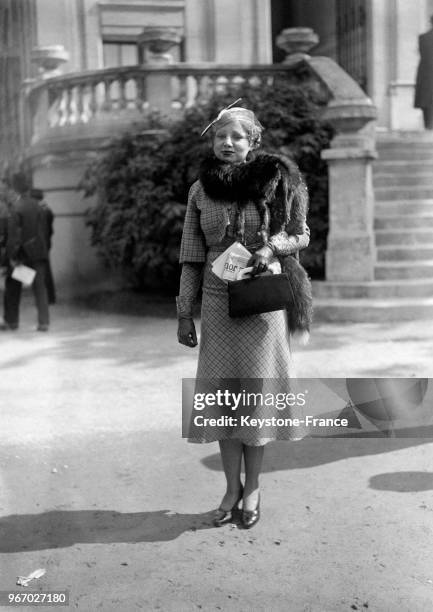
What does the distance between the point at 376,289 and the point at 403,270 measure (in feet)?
1.23

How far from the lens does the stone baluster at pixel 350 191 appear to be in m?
8.46

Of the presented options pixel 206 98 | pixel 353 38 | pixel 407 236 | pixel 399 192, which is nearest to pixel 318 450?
pixel 407 236

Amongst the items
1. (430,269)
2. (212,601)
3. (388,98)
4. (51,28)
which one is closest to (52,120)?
(388,98)

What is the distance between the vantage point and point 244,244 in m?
3.31

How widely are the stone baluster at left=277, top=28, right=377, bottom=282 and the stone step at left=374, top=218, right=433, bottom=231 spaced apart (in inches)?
14.0

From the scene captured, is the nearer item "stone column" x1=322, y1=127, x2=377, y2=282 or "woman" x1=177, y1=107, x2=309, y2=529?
"woman" x1=177, y1=107, x2=309, y2=529

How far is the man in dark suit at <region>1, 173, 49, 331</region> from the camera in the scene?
8328 mm

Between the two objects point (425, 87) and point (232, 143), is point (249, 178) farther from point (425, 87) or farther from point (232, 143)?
point (425, 87)

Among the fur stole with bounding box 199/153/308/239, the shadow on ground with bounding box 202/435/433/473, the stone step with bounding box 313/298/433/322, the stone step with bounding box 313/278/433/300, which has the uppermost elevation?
the fur stole with bounding box 199/153/308/239

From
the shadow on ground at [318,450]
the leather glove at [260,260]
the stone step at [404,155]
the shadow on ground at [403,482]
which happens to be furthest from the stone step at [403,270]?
the leather glove at [260,260]

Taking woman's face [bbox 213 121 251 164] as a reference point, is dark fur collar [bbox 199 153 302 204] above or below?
below

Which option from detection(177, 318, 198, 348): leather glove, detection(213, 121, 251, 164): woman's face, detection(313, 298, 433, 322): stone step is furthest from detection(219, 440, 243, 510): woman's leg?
detection(313, 298, 433, 322): stone step

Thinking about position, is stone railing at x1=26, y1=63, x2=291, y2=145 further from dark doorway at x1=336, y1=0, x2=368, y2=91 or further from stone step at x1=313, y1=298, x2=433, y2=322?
stone step at x1=313, y1=298, x2=433, y2=322

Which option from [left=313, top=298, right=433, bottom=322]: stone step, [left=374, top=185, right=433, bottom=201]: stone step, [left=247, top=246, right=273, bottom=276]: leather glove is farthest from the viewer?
[left=374, top=185, right=433, bottom=201]: stone step
